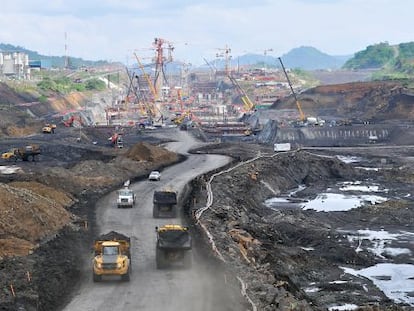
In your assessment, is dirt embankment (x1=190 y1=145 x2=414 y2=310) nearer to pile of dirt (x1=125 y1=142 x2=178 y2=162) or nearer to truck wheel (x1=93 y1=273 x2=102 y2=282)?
truck wheel (x1=93 y1=273 x2=102 y2=282)

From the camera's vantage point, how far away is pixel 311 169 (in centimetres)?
8581

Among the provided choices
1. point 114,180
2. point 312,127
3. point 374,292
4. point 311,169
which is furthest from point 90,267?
point 312,127

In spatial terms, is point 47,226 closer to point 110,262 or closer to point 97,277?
point 97,277

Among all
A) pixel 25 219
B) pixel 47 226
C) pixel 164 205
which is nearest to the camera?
pixel 25 219

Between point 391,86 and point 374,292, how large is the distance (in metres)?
127

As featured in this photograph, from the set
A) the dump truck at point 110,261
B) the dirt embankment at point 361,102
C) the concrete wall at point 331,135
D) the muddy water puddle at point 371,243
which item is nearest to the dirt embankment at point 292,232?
the muddy water puddle at point 371,243

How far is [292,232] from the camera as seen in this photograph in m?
51.0

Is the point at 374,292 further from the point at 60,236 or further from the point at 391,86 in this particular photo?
the point at 391,86

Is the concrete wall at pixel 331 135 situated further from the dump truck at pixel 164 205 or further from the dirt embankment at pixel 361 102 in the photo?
the dump truck at pixel 164 205

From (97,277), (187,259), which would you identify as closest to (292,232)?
(187,259)

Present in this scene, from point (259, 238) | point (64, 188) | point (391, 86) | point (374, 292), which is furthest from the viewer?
point (391, 86)

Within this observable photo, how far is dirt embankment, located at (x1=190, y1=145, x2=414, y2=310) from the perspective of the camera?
33.1 meters

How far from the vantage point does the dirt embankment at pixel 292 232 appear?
1303 inches

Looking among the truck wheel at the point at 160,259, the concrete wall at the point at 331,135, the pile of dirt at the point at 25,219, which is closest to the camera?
the truck wheel at the point at 160,259
